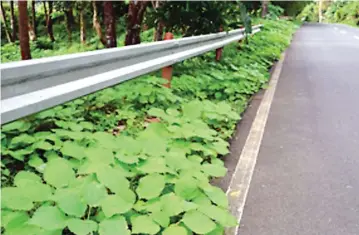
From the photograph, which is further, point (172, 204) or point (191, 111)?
point (191, 111)

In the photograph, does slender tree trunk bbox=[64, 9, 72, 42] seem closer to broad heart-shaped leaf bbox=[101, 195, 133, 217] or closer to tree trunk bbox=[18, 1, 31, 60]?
tree trunk bbox=[18, 1, 31, 60]

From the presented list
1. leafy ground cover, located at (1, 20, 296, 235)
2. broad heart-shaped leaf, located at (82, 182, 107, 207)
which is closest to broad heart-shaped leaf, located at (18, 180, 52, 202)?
leafy ground cover, located at (1, 20, 296, 235)

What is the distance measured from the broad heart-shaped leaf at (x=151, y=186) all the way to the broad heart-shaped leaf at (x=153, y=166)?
0.17 feet

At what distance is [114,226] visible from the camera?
5.54 feet

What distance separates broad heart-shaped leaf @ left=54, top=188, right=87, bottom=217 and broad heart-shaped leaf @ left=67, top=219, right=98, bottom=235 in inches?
1.9

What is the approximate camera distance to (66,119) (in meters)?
2.95

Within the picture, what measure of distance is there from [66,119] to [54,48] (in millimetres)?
16131

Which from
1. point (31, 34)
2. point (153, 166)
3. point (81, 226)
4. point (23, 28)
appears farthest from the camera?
point (31, 34)

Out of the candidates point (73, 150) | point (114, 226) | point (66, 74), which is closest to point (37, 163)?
Result: point (73, 150)

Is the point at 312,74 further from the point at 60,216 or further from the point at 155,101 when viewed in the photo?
the point at 60,216

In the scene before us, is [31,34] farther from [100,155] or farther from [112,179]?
[112,179]

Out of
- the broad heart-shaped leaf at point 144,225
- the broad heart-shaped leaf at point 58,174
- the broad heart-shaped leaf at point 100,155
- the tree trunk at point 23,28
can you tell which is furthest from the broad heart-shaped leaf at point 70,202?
the tree trunk at point 23,28

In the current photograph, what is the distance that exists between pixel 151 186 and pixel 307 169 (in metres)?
1.51

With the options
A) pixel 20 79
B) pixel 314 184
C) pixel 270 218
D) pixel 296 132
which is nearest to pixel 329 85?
pixel 296 132
